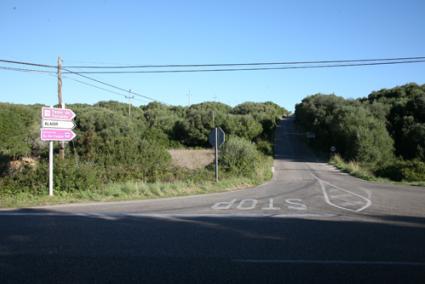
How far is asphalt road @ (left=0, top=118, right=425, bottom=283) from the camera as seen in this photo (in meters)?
5.91

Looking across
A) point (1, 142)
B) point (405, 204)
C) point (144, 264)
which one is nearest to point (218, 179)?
point (405, 204)

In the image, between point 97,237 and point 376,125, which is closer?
point 97,237

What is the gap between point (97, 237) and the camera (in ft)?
27.4

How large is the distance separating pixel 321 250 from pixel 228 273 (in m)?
2.19

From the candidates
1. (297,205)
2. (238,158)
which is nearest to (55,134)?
(297,205)

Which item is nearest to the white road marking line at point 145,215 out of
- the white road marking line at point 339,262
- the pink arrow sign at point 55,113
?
the white road marking line at point 339,262

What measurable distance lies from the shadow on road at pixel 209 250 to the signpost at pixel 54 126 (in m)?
7.03

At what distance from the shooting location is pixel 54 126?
57.6 feet

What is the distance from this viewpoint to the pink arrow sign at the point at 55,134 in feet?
56.6

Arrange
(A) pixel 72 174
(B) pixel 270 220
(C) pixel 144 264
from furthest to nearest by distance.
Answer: (A) pixel 72 174, (B) pixel 270 220, (C) pixel 144 264

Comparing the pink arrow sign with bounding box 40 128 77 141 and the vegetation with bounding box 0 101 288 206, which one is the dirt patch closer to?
the vegetation with bounding box 0 101 288 206

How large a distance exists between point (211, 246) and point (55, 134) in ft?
39.6

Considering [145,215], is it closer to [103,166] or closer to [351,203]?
[351,203]

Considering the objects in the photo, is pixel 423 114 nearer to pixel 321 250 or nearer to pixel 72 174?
pixel 72 174
